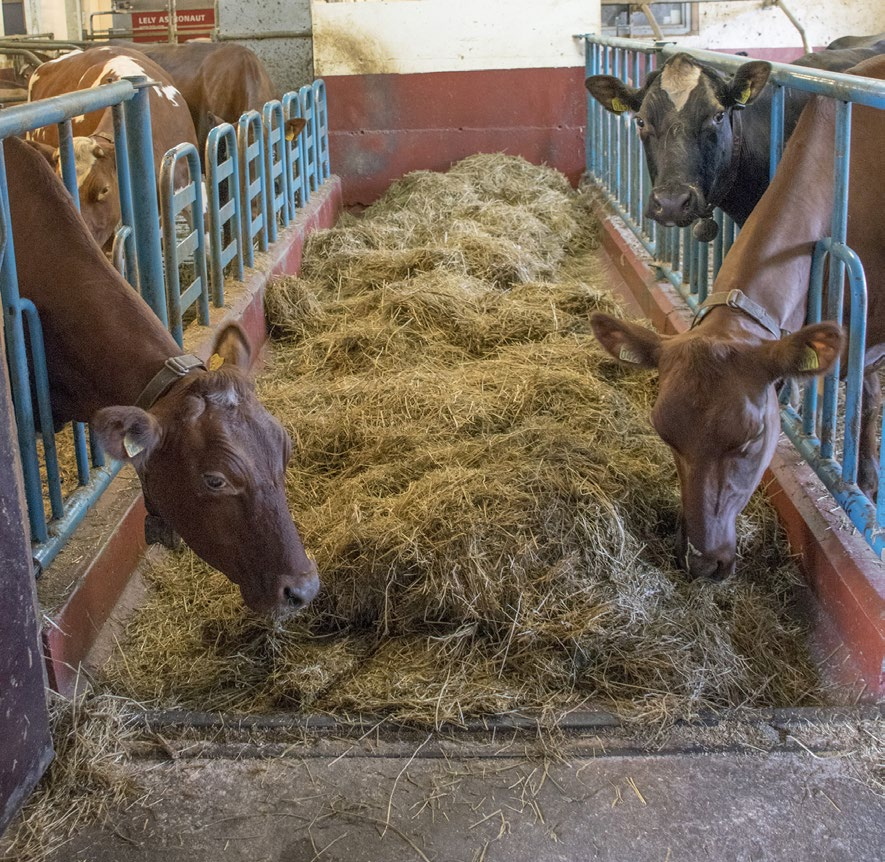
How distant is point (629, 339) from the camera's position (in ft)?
10.8

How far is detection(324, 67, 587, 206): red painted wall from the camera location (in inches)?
390

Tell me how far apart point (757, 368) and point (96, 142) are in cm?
377

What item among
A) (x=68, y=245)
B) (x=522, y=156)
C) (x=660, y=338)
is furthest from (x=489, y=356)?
(x=522, y=156)

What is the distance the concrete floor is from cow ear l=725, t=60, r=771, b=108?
266 cm

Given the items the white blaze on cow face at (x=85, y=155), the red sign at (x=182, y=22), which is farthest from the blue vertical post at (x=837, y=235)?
the red sign at (x=182, y=22)

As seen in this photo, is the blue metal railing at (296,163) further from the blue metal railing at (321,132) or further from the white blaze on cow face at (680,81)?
the white blaze on cow face at (680,81)

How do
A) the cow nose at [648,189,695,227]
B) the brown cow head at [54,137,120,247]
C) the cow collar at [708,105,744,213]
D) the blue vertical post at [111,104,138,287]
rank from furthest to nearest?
the brown cow head at [54,137,120,247] → the cow collar at [708,105,744,213] → the cow nose at [648,189,695,227] → the blue vertical post at [111,104,138,287]

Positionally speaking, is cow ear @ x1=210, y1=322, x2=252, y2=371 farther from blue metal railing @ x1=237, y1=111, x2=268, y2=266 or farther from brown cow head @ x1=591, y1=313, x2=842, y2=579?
blue metal railing @ x1=237, y1=111, x2=268, y2=266

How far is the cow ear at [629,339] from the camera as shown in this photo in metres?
3.29

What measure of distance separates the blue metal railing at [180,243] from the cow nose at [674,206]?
6.56 ft

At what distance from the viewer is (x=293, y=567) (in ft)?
9.47

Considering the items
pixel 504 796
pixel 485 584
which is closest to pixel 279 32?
pixel 485 584

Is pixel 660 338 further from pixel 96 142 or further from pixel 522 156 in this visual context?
pixel 522 156

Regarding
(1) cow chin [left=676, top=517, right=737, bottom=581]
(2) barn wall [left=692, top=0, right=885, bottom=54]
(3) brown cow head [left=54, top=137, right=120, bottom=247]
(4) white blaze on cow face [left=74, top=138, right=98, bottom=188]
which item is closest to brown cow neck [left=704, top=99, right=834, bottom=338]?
(1) cow chin [left=676, top=517, right=737, bottom=581]
